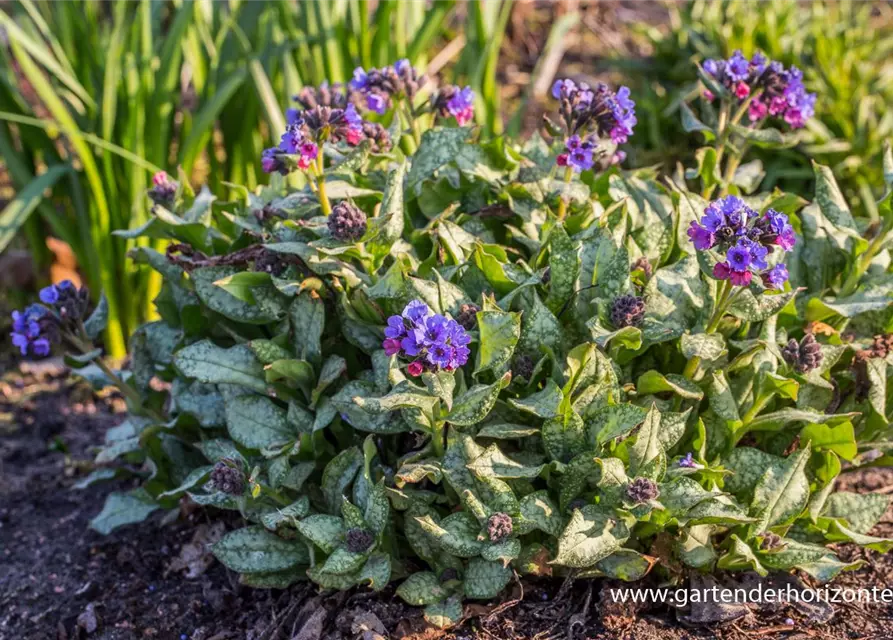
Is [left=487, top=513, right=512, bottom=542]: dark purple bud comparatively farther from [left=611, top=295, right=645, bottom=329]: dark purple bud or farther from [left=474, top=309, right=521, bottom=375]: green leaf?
[left=611, top=295, right=645, bottom=329]: dark purple bud

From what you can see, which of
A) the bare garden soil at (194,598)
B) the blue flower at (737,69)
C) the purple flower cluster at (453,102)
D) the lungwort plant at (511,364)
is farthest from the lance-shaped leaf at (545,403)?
the blue flower at (737,69)

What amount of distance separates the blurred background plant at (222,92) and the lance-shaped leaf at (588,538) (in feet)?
5.33

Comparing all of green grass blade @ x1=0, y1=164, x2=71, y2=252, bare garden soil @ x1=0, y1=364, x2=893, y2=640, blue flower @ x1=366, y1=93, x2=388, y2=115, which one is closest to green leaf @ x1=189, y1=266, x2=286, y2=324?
blue flower @ x1=366, y1=93, x2=388, y2=115

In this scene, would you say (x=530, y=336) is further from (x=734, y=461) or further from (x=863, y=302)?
(x=863, y=302)

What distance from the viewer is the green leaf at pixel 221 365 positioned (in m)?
2.21

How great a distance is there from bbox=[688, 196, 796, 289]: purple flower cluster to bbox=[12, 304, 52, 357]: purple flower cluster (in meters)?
1.62

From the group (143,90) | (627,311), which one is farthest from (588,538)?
(143,90)

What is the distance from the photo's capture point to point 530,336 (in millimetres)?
2096

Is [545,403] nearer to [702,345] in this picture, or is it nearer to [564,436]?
[564,436]

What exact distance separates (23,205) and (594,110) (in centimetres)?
226

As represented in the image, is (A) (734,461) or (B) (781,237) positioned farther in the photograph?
(A) (734,461)

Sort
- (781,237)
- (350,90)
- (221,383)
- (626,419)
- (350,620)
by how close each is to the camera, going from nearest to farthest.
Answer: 1. (781,237)
2. (626,419)
3. (350,620)
4. (221,383)
5. (350,90)

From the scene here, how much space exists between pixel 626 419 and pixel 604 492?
16cm

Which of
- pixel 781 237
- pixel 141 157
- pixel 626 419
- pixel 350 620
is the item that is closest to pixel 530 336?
pixel 626 419
